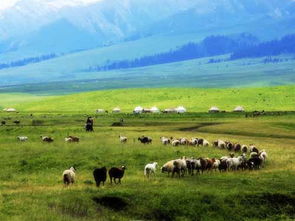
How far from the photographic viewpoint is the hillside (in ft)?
440

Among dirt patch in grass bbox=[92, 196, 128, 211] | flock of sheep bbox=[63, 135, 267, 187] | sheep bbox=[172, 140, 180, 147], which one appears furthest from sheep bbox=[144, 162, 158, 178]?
sheep bbox=[172, 140, 180, 147]

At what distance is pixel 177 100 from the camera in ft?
488

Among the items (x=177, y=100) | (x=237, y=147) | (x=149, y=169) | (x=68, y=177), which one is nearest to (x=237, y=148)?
(x=237, y=147)

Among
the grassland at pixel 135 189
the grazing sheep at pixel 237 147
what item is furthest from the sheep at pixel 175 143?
the grazing sheep at pixel 237 147

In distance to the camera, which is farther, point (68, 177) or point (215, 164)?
point (215, 164)

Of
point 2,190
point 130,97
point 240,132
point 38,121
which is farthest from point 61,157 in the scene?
point 130,97

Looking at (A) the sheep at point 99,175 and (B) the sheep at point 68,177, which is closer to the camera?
(A) the sheep at point 99,175

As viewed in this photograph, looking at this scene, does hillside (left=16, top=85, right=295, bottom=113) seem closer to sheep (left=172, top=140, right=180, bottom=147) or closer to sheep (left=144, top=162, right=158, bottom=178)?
sheep (left=172, top=140, right=180, bottom=147)

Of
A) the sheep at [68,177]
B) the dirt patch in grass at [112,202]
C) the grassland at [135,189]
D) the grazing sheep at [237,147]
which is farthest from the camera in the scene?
the grazing sheep at [237,147]

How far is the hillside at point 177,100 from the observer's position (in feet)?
440

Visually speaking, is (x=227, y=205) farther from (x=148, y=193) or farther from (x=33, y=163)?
(x=33, y=163)

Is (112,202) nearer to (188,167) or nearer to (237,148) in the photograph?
(188,167)

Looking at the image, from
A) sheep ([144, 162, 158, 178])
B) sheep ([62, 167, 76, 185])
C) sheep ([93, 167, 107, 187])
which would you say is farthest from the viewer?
sheep ([144, 162, 158, 178])

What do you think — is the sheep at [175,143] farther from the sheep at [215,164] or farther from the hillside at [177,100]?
the hillside at [177,100]
